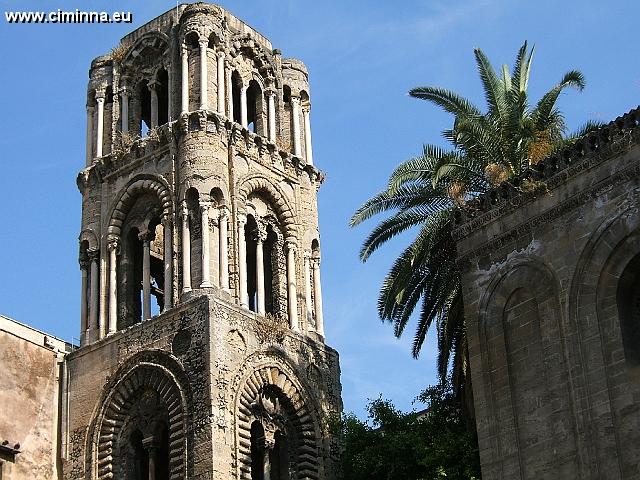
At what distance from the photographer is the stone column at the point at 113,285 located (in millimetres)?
33594

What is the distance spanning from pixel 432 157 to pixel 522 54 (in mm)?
2857

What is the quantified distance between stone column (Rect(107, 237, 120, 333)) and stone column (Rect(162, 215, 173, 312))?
139 centimetres

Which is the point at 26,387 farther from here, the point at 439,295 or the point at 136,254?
the point at 439,295

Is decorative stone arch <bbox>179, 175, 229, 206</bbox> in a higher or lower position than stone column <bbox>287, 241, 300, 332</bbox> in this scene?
higher

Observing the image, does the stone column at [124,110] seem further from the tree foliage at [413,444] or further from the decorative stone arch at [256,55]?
the tree foliage at [413,444]

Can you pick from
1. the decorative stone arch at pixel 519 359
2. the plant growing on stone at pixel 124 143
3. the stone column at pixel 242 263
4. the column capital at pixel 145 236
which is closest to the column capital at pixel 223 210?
the stone column at pixel 242 263

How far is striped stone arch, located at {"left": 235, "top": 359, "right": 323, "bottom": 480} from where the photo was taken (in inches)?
1218

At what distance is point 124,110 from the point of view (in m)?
36.7

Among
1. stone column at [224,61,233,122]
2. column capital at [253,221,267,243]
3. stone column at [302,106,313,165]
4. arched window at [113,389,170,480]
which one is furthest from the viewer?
stone column at [302,106,313,165]

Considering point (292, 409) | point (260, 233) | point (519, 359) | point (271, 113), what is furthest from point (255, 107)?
point (519, 359)

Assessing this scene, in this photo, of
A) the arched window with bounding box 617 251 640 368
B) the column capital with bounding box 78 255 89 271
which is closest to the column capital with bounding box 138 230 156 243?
the column capital with bounding box 78 255 89 271

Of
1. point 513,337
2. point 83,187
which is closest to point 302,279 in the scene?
point 83,187

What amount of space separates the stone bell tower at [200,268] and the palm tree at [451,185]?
438cm

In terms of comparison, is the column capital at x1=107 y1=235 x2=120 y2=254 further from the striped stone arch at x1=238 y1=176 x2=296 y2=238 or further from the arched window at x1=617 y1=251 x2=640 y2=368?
the arched window at x1=617 y1=251 x2=640 y2=368
